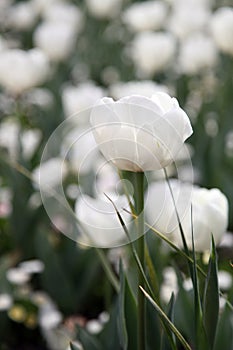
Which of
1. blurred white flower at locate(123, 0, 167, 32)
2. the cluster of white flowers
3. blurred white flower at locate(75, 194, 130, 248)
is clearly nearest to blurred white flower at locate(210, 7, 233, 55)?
the cluster of white flowers

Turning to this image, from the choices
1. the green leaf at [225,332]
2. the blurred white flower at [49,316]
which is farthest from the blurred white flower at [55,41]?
the green leaf at [225,332]

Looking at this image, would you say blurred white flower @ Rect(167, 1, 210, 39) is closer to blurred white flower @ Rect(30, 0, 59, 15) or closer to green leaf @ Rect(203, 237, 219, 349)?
blurred white flower @ Rect(30, 0, 59, 15)

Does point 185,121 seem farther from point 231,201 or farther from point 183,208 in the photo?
point 231,201

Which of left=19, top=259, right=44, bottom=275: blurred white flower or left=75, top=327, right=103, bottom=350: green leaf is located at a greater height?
left=75, top=327, right=103, bottom=350: green leaf

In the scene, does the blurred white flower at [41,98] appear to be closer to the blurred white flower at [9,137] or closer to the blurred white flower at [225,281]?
the blurred white flower at [9,137]

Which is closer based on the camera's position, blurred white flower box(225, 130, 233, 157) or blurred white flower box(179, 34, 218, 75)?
blurred white flower box(225, 130, 233, 157)

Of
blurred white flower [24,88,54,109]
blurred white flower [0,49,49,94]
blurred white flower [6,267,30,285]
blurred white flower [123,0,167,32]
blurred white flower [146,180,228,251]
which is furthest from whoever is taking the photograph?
blurred white flower [123,0,167,32]

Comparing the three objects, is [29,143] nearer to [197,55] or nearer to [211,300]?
[197,55]

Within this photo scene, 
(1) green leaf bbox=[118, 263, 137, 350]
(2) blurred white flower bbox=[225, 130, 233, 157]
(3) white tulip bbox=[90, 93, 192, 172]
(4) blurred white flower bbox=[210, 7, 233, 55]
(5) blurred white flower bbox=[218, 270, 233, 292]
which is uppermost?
(3) white tulip bbox=[90, 93, 192, 172]
